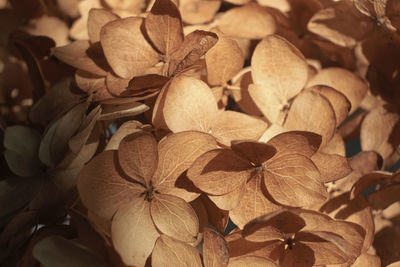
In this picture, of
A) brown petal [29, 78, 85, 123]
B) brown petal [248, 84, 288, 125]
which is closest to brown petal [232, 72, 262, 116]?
brown petal [248, 84, 288, 125]

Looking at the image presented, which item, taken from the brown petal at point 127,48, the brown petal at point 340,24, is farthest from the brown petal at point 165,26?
the brown petal at point 340,24

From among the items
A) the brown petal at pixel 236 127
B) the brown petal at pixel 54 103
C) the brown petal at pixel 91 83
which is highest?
the brown petal at pixel 91 83

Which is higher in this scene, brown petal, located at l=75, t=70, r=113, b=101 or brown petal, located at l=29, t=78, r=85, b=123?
brown petal, located at l=75, t=70, r=113, b=101

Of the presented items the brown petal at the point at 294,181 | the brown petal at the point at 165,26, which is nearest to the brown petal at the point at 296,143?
the brown petal at the point at 294,181

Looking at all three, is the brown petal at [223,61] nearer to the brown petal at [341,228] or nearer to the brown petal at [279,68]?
the brown petal at [279,68]

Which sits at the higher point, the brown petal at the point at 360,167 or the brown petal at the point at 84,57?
Result: the brown petal at the point at 84,57

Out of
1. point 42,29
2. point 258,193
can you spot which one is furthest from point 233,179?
point 42,29

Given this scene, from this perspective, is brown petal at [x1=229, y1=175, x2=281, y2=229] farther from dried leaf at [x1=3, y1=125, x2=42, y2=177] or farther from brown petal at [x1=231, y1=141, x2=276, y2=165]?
dried leaf at [x1=3, y1=125, x2=42, y2=177]

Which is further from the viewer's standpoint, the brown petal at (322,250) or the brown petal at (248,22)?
the brown petal at (248,22)
